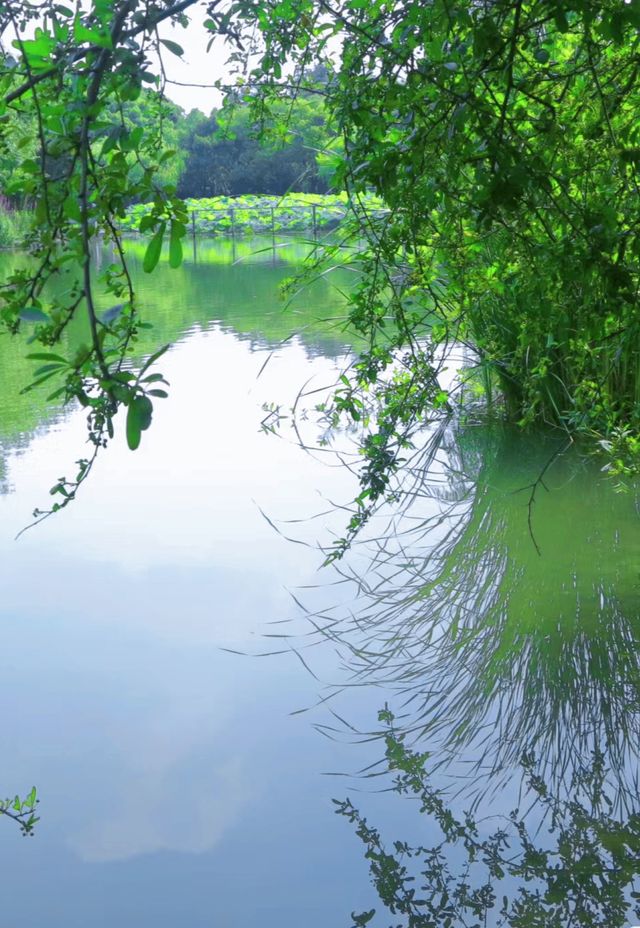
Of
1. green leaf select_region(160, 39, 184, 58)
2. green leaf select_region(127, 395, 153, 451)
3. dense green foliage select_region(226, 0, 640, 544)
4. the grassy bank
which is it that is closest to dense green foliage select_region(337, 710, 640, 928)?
dense green foliage select_region(226, 0, 640, 544)

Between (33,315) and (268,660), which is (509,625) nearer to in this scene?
(268,660)

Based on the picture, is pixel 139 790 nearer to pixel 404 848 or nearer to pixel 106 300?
pixel 404 848

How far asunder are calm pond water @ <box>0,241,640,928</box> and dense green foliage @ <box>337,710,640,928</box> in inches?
1.8

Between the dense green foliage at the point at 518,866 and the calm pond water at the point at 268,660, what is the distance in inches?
1.8

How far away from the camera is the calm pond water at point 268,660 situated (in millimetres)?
1858

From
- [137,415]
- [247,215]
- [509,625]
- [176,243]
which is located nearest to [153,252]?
[176,243]

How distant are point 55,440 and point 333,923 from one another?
10.4 feet

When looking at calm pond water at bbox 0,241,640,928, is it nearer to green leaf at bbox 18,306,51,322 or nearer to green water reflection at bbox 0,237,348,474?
green water reflection at bbox 0,237,348,474

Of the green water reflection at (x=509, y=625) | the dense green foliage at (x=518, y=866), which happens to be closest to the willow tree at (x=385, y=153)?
the green water reflection at (x=509, y=625)

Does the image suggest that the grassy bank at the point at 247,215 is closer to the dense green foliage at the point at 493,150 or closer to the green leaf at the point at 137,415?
the dense green foliage at the point at 493,150

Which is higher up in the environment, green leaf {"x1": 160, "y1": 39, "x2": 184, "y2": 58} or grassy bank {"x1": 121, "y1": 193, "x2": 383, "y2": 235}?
green leaf {"x1": 160, "y1": 39, "x2": 184, "y2": 58}

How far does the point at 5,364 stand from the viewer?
6.20 meters

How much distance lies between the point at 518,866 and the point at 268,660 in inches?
35.2

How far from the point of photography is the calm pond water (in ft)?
6.10
